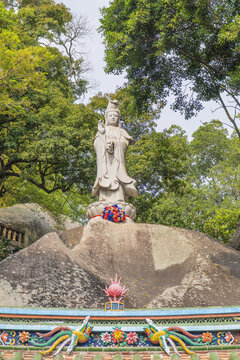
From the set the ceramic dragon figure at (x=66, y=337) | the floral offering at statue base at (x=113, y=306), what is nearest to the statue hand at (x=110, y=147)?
the floral offering at statue base at (x=113, y=306)

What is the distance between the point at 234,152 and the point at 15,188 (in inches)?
486

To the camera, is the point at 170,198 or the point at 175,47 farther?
the point at 170,198

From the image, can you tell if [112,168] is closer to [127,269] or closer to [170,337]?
[127,269]

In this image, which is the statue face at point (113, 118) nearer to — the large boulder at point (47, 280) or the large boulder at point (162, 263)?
the large boulder at point (162, 263)

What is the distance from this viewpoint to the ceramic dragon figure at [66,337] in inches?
139

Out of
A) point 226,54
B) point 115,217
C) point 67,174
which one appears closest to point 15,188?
point 67,174

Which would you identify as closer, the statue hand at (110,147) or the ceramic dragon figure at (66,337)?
the ceramic dragon figure at (66,337)

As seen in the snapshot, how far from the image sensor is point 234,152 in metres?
22.0

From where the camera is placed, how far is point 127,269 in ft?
24.1

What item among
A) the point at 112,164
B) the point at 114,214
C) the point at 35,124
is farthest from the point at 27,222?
the point at 114,214

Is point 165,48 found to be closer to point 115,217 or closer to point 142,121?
point 115,217

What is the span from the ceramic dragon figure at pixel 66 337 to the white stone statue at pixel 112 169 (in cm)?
525

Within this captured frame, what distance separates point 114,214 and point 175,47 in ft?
14.0

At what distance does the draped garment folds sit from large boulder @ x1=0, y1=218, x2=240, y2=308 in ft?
4.00
